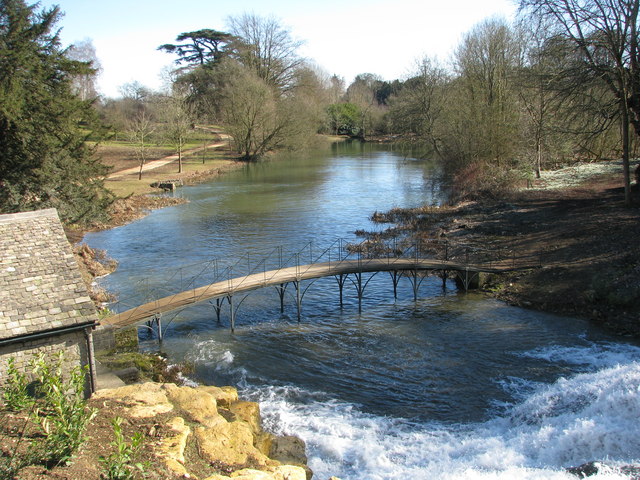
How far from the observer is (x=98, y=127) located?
32.1 metres

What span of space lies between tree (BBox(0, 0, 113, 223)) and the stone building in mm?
14399

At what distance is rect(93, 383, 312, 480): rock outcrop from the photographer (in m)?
11.0

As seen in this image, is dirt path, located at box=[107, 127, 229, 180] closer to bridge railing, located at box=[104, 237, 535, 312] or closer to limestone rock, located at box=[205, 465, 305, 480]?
bridge railing, located at box=[104, 237, 535, 312]

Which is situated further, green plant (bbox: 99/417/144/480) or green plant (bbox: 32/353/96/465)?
green plant (bbox: 32/353/96/465)

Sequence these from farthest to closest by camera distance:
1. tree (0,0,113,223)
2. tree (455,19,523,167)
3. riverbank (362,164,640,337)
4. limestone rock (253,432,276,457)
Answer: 1. tree (455,19,523,167)
2. tree (0,0,113,223)
3. riverbank (362,164,640,337)
4. limestone rock (253,432,276,457)

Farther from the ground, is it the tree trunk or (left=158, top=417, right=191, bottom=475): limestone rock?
the tree trunk

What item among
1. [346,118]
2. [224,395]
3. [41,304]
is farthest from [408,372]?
[346,118]

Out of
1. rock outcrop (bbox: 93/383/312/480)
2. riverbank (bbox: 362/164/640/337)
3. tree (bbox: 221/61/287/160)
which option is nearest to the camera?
rock outcrop (bbox: 93/383/312/480)

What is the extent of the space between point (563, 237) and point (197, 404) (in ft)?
70.8

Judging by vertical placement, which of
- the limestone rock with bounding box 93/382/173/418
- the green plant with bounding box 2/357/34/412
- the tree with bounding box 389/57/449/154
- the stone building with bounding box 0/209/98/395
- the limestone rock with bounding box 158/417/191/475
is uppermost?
the tree with bounding box 389/57/449/154

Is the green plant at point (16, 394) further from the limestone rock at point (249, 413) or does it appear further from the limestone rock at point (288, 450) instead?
the limestone rock at point (288, 450)

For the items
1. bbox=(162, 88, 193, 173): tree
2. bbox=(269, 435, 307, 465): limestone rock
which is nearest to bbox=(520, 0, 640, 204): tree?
bbox=(269, 435, 307, 465): limestone rock

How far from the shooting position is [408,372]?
1745cm

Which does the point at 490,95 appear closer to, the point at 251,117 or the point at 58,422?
the point at 251,117
